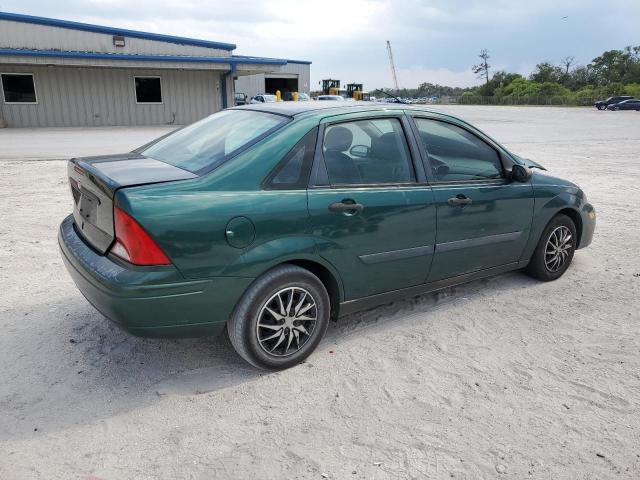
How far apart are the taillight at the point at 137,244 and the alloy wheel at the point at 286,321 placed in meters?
0.70

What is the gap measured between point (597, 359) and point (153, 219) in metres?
2.94

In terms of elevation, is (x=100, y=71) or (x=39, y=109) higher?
(x=100, y=71)

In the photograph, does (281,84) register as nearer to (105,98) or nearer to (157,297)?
(105,98)

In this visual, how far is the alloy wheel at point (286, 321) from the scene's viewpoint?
Result: 3104 millimetres

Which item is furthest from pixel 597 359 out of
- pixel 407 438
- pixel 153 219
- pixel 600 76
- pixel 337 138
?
pixel 600 76

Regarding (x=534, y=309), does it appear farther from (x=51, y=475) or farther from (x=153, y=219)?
(x=51, y=475)

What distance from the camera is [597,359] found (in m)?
3.44

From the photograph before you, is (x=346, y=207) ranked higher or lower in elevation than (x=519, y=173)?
lower

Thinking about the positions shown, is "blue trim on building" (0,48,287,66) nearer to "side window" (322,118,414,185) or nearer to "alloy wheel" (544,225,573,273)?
"side window" (322,118,414,185)

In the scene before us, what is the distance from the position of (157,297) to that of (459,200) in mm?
2233

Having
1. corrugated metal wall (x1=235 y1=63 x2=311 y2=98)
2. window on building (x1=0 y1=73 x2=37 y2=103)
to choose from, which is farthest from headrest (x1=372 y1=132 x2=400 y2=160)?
corrugated metal wall (x1=235 y1=63 x2=311 y2=98)

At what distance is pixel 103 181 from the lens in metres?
2.90

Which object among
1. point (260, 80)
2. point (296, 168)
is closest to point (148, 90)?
point (296, 168)

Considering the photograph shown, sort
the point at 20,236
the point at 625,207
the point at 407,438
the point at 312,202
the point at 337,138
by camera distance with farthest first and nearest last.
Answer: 1. the point at 625,207
2. the point at 20,236
3. the point at 337,138
4. the point at 312,202
5. the point at 407,438
